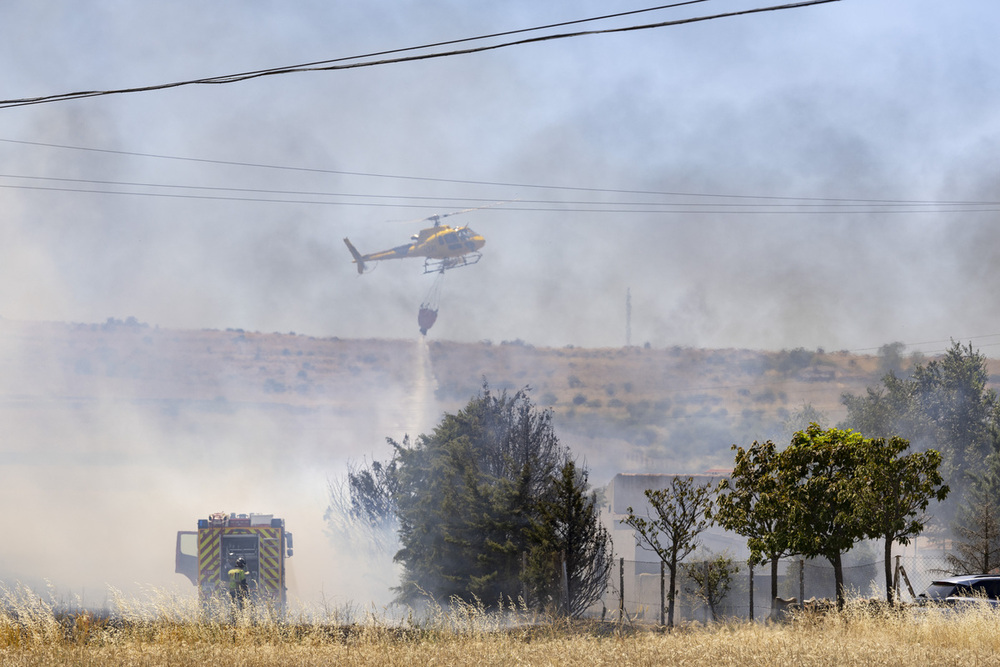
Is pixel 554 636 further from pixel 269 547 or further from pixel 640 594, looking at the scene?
pixel 640 594

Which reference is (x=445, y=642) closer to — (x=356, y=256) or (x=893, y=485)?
(x=893, y=485)

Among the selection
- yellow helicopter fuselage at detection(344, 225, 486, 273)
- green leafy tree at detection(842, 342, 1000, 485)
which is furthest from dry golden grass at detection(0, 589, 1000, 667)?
yellow helicopter fuselage at detection(344, 225, 486, 273)

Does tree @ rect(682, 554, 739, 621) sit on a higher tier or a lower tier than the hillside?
lower

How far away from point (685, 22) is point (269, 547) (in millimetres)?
17534

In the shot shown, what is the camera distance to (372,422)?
409 ft

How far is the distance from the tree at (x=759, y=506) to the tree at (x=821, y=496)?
0.13 metres

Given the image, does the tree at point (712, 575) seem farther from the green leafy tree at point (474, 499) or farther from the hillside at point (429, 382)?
the hillside at point (429, 382)

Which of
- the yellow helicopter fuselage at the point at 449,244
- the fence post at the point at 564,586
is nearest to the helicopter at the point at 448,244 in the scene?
the yellow helicopter fuselage at the point at 449,244

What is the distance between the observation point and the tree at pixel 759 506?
1672cm

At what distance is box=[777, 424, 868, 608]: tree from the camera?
16359 mm

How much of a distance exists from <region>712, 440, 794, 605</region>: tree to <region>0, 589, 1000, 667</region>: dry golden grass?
3407 mm

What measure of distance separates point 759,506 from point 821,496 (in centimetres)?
108

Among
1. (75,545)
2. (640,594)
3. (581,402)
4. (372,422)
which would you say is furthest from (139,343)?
(640,594)

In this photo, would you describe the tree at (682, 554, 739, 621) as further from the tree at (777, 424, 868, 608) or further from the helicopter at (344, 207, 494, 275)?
the helicopter at (344, 207, 494, 275)
